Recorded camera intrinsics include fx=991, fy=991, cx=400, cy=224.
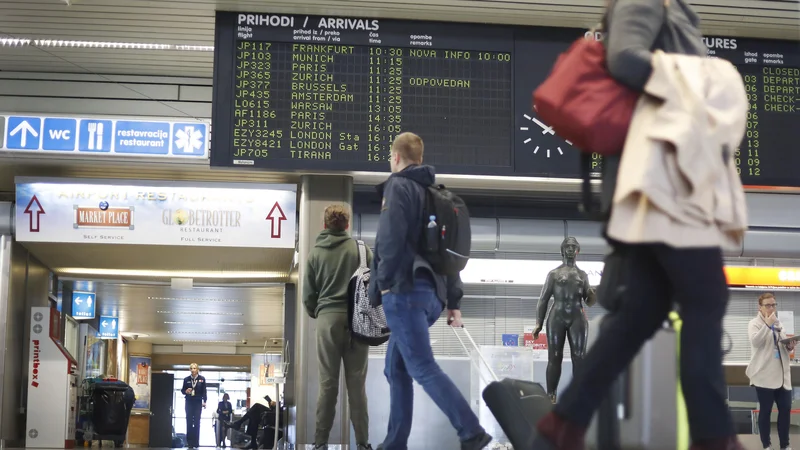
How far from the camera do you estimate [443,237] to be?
482 centimetres

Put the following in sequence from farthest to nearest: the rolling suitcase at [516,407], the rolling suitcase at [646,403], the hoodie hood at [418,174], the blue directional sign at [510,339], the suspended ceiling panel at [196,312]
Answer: the suspended ceiling panel at [196,312] → the blue directional sign at [510,339] → the hoodie hood at [418,174] → the rolling suitcase at [516,407] → the rolling suitcase at [646,403]

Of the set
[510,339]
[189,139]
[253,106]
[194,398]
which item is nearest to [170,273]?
[510,339]

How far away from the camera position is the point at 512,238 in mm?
13836

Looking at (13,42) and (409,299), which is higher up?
(13,42)

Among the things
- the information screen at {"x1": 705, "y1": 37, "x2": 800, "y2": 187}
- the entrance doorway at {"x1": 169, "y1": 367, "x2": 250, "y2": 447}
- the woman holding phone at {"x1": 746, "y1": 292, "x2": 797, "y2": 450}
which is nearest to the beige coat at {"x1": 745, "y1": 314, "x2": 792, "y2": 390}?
the woman holding phone at {"x1": 746, "y1": 292, "x2": 797, "y2": 450}

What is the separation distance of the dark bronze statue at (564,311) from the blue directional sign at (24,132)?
5449 millimetres

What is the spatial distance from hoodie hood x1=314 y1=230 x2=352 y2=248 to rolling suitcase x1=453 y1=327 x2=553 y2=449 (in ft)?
10.9

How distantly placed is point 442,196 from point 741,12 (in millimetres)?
5045

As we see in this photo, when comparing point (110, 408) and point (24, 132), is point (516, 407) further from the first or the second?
point (110, 408)

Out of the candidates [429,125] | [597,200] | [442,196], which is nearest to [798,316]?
[429,125]

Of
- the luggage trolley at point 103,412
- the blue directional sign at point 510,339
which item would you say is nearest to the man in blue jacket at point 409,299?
the blue directional sign at point 510,339

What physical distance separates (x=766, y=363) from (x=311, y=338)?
4.58 metres

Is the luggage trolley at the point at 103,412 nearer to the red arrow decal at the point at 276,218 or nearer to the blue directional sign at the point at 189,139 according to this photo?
the red arrow decal at the point at 276,218

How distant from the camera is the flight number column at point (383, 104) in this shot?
8.53 m
